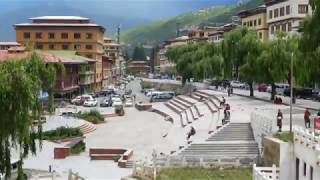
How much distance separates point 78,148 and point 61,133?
5855 mm

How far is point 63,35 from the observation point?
11662 cm

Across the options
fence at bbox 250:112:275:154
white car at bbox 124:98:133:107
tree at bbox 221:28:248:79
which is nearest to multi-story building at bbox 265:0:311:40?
tree at bbox 221:28:248:79

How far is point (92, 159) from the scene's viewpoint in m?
39.7

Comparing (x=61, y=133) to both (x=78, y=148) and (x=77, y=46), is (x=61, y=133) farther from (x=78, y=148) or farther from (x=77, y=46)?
(x=77, y=46)

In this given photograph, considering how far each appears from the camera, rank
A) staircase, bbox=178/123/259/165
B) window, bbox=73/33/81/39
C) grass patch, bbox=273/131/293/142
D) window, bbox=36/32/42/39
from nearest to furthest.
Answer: grass patch, bbox=273/131/293/142, staircase, bbox=178/123/259/165, window, bbox=36/32/42/39, window, bbox=73/33/81/39

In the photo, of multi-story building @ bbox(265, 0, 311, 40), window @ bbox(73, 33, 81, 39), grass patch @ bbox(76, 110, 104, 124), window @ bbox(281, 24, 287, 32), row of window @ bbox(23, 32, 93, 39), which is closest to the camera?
grass patch @ bbox(76, 110, 104, 124)

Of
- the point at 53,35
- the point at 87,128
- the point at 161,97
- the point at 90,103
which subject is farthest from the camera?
the point at 53,35

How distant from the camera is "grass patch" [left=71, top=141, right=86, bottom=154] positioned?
139 feet

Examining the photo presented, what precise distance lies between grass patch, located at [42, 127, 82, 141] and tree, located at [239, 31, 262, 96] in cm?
1899

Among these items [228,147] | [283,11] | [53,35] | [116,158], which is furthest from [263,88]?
[228,147]

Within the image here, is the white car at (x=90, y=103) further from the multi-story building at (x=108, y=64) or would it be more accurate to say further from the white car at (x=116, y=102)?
the multi-story building at (x=108, y=64)

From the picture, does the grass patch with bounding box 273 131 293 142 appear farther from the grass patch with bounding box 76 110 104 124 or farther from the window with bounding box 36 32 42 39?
the window with bounding box 36 32 42 39

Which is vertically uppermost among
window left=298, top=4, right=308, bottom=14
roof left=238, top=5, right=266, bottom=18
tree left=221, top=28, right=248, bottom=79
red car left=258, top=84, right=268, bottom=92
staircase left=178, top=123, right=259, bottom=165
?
roof left=238, top=5, right=266, bottom=18

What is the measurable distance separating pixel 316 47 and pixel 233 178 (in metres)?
13.2
